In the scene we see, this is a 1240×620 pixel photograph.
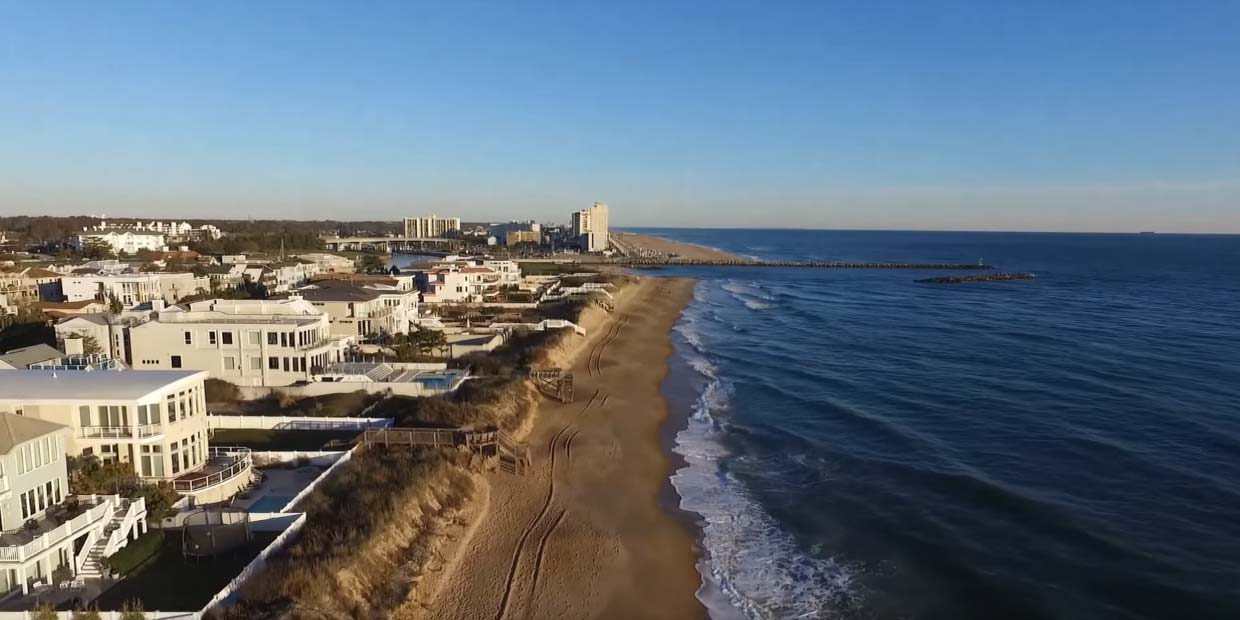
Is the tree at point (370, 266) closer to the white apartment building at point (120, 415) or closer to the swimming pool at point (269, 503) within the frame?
the white apartment building at point (120, 415)

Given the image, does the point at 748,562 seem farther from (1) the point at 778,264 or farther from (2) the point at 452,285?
(1) the point at 778,264

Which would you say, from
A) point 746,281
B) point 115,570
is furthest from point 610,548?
point 746,281

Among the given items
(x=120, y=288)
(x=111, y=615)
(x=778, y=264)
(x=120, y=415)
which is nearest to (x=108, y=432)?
(x=120, y=415)

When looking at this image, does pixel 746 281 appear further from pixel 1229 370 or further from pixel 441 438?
pixel 441 438

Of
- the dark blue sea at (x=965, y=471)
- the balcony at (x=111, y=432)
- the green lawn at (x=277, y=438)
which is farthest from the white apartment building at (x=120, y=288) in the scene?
the dark blue sea at (x=965, y=471)

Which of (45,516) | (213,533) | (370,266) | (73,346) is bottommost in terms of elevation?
(213,533)

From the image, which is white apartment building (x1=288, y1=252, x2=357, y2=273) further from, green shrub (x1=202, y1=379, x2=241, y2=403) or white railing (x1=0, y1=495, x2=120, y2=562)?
white railing (x1=0, y1=495, x2=120, y2=562)
